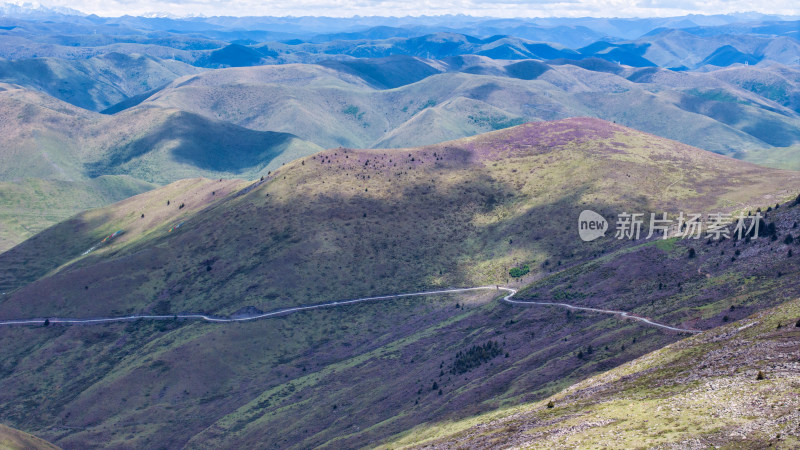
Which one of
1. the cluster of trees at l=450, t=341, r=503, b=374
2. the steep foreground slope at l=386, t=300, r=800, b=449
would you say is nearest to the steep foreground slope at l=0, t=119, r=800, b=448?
the cluster of trees at l=450, t=341, r=503, b=374

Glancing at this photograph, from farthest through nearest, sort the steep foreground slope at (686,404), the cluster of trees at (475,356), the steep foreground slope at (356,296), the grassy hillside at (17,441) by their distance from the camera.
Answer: the cluster of trees at (475,356), the steep foreground slope at (356,296), the grassy hillside at (17,441), the steep foreground slope at (686,404)

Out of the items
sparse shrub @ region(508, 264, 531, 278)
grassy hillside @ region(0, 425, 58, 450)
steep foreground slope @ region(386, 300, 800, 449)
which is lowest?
grassy hillside @ region(0, 425, 58, 450)

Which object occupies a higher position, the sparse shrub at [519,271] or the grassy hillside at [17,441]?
the sparse shrub at [519,271]

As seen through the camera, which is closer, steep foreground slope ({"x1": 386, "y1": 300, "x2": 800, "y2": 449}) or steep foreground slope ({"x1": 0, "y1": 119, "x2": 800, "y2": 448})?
steep foreground slope ({"x1": 386, "y1": 300, "x2": 800, "y2": 449})

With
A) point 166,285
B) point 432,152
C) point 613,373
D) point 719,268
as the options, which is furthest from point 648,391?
point 432,152

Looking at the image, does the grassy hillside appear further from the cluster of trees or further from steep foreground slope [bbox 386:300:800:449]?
the cluster of trees

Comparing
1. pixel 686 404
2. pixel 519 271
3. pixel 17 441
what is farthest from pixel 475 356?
pixel 17 441

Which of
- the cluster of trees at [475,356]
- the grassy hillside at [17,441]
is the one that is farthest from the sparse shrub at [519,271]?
the grassy hillside at [17,441]

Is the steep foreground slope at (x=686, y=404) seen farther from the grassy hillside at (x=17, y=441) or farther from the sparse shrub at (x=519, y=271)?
the sparse shrub at (x=519, y=271)

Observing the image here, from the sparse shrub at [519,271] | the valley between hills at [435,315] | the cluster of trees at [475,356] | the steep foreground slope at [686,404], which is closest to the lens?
the steep foreground slope at [686,404]
